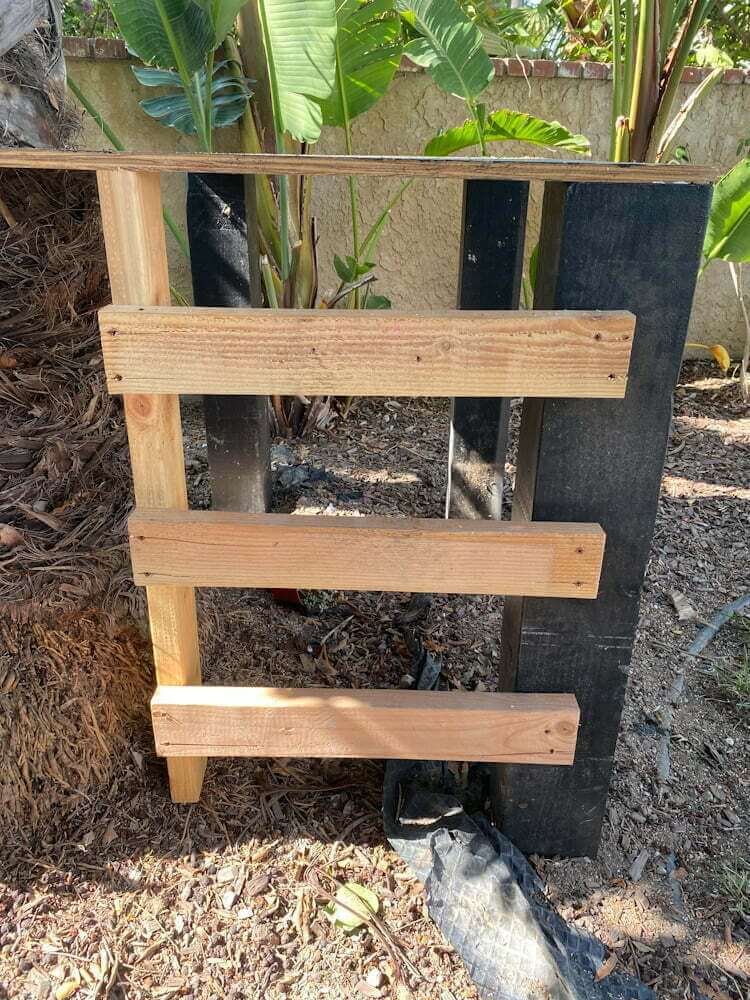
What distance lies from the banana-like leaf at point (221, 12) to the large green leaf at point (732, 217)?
2.27 m

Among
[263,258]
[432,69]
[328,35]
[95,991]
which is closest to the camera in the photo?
[95,991]

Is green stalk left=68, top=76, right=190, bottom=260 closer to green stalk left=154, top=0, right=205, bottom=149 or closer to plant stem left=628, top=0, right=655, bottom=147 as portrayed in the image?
green stalk left=154, top=0, right=205, bottom=149

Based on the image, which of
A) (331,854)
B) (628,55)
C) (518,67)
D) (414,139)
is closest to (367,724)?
(331,854)

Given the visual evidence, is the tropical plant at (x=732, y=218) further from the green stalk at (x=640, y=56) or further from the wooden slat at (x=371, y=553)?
the wooden slat at (x=371, y=553)

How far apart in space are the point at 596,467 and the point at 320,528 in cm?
60

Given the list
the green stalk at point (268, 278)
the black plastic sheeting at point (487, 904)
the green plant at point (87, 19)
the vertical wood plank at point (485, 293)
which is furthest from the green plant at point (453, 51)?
the green plant at point (87, 19)

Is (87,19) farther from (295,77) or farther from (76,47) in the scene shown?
(295,77)

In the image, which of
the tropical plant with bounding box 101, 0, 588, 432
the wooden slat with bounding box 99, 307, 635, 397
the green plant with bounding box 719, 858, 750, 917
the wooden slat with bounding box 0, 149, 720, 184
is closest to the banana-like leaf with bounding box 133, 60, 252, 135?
the tropical plant with bounding box 101, 0, 588, 432

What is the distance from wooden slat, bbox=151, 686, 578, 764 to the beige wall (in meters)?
3.47

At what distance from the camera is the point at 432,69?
307 centimetres

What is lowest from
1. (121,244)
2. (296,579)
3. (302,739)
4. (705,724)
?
(705,724)

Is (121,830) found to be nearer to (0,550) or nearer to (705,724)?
(0,550)

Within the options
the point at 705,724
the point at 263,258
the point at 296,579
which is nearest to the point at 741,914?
the point at 705,724

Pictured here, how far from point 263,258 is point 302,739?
2.37 meters
